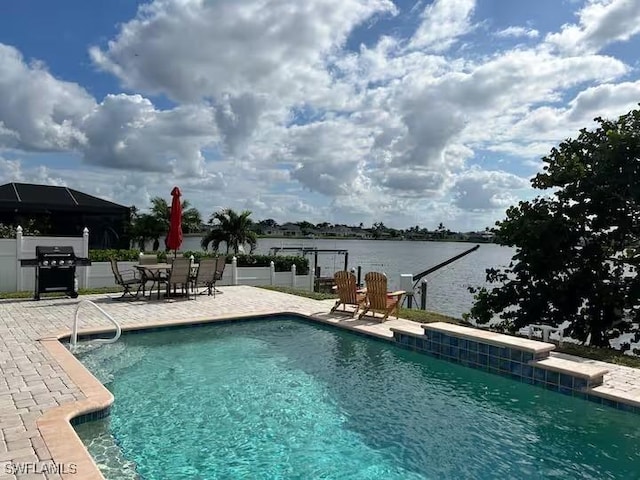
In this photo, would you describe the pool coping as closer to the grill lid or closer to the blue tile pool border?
the blue tile pool border

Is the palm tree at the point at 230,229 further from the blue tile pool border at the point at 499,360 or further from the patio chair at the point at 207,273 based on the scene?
the blue tile pool border at the point at 499,360

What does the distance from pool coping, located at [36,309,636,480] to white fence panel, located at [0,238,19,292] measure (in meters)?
5.80

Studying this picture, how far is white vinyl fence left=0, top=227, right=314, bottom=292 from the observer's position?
40.1 ft

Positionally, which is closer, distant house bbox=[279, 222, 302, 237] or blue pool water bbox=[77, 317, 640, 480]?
blue pool water bbox=[77, 317, 640, 480]

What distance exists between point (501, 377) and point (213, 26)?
33.4 feet

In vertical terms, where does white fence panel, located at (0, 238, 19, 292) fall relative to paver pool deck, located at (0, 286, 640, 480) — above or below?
above

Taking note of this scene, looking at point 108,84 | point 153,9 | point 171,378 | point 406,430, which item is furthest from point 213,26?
point 406,430

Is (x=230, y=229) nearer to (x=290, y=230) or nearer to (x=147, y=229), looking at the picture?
(x=147, y=229)

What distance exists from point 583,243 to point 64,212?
676 inches

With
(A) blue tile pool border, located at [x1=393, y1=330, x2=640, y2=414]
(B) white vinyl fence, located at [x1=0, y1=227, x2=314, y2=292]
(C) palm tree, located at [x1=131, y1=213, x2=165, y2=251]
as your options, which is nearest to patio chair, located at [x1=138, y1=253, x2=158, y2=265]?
(B) white vinyl fence, located at [x1=0, y1=227, x2=314, y2=292]

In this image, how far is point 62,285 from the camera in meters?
11.3

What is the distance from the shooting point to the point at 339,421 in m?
5.03

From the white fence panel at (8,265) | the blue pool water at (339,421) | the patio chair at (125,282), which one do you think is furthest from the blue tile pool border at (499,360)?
the white fence panel at (8,265)

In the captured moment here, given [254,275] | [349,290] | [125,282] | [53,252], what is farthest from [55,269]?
[349,290]
